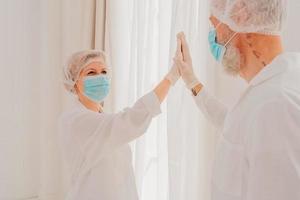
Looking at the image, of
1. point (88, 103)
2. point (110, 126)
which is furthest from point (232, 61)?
point (88, 103)

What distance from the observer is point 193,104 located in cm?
177

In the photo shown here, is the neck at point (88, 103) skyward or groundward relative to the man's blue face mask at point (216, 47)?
groundward

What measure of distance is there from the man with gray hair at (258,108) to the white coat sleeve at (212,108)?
31 cm

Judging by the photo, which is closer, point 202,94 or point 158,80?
point 202,94

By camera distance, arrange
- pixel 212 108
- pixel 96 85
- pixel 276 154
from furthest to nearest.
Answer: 1. pixel 96 85
2. pixel 212 108
3. pixel 276 154

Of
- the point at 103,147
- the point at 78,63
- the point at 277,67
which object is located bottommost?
the point at 103,147

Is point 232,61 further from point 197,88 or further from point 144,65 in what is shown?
point 144,65

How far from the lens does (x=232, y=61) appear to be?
1.28 meters

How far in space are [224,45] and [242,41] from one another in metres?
0.07

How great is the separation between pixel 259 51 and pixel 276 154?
38cm

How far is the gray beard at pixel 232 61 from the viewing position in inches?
49.9

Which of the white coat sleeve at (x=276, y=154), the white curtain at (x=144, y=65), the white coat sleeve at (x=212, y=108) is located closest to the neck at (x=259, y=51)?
the white coat sleeve at (x=276, y=154)

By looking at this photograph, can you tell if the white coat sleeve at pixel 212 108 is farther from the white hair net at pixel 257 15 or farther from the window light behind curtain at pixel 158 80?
the white hair net at pixel 257 15

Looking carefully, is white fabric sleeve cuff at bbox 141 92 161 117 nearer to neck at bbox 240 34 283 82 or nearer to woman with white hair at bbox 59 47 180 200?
woman with white hair at bbox 59 47 180 200
